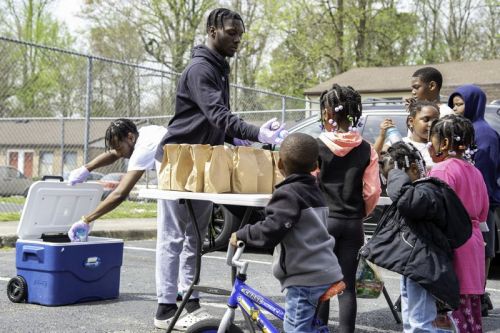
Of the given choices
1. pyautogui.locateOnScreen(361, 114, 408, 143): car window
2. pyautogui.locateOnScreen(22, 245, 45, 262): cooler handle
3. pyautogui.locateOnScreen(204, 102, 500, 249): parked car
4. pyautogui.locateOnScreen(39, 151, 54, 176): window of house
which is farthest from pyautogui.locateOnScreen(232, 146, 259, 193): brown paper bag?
pyautogui.locateOnScreen(39, 151, 54, 176): window of house

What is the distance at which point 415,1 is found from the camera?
43781 millimetres

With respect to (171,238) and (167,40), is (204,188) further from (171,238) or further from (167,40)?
(167,40)

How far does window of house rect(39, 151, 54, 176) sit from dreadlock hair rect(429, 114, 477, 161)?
2419 centimetres

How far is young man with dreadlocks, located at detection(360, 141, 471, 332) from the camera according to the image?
3.71m

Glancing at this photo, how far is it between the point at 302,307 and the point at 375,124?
450cm

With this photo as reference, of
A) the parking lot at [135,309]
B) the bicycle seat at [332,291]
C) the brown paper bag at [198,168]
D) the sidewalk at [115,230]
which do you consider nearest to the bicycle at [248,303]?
the bicycle seat at [332,291]

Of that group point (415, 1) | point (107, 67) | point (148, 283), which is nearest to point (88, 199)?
point (148, 283)

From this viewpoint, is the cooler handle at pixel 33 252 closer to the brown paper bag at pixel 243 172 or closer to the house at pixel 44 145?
the brown paper bag at pixel 243 172

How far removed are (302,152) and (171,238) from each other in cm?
152

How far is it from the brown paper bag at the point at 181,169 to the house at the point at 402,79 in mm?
31858

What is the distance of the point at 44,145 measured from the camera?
34.7 meters

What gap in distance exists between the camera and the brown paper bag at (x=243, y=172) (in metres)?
4.23

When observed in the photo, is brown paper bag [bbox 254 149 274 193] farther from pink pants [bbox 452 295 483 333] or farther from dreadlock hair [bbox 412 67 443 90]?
dreadlock hair [bbox 412 67 443 90]

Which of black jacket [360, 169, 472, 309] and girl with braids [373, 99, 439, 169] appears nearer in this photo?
black jacket [360, 169, 472, 309]
